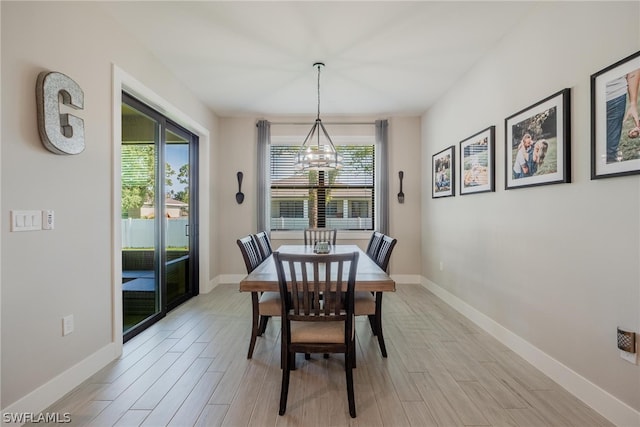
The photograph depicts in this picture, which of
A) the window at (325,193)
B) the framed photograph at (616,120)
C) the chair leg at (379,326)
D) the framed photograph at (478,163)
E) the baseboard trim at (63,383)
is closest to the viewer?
the framed photograph at (616,120)

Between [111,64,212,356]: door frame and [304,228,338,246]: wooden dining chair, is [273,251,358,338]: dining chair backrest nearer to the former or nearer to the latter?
[111,64,212,356]: door frame

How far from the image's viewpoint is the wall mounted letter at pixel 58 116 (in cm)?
176

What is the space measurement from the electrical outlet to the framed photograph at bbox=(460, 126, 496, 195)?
144 inches

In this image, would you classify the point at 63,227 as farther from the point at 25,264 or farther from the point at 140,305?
the point at 140,305

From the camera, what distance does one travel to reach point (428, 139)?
4.59 m

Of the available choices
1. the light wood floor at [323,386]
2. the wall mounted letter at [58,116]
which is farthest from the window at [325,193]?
the wall mounted letter at [58,116]

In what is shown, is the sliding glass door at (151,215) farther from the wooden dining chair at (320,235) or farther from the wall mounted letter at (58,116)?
the wooden dining chair at (320,235)

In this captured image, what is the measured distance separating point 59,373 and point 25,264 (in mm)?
779

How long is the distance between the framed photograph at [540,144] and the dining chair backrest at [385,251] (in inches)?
45.9

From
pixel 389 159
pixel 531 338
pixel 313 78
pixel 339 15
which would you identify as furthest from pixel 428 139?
pixel 531 338

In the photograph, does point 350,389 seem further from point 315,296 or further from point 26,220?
point 26,220

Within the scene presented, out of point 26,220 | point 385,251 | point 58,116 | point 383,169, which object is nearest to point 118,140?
point 58,116

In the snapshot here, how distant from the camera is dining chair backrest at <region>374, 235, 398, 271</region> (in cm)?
258

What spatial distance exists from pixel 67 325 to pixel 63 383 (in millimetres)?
369
